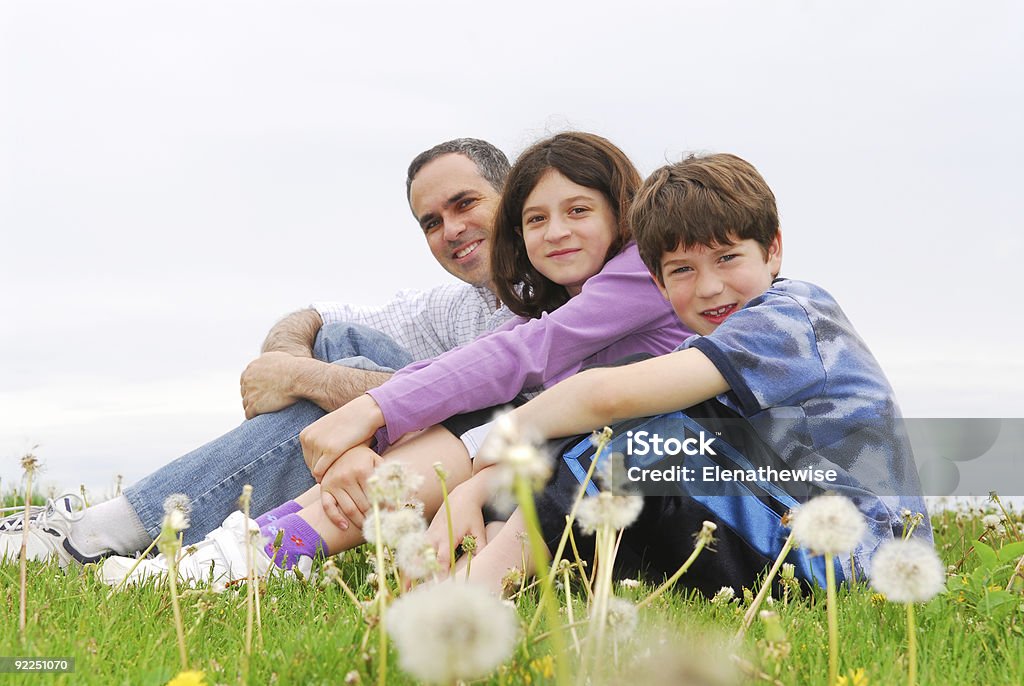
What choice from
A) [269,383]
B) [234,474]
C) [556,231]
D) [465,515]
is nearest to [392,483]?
[465,515]

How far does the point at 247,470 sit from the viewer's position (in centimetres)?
432

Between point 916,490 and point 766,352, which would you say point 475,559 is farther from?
point 916,490

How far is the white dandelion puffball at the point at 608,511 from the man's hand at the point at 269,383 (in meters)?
3.17

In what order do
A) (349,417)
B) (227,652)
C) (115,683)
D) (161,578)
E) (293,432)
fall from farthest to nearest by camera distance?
(293,432), (349,417), (161,578), (227,652), (115,683)

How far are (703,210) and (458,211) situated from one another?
2587 mm

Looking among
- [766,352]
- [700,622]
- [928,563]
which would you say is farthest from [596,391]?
[928,563]

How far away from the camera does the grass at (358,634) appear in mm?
1800

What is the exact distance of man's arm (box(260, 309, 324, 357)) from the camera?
5.22 meters

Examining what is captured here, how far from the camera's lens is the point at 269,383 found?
4625mm

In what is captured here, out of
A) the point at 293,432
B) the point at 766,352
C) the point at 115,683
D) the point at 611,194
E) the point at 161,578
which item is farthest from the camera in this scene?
the point at 293,432

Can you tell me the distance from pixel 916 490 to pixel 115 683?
2.37 m

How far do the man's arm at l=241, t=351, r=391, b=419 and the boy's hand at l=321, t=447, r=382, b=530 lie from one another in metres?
0.85

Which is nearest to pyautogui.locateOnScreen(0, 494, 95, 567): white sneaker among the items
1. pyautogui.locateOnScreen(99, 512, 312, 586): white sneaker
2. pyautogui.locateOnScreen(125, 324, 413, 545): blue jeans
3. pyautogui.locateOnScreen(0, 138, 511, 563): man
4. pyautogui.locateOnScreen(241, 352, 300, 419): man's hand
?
pyautogui.locateOnScreen(0, 138, 511, 563): man

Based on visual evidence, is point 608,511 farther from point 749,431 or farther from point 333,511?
point 333,511
